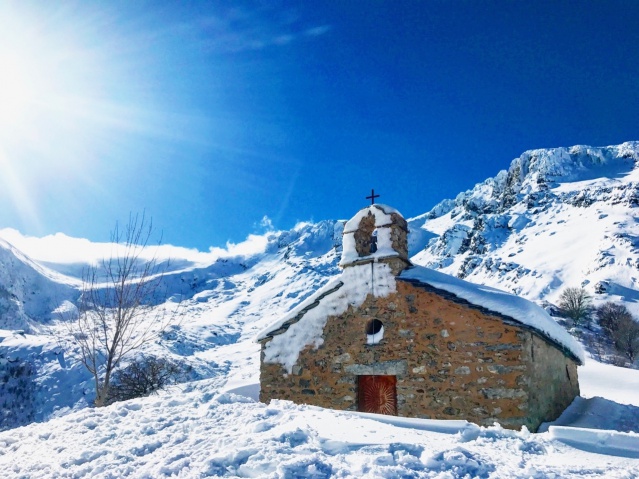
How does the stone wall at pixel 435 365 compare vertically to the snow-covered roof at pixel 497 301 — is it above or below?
below

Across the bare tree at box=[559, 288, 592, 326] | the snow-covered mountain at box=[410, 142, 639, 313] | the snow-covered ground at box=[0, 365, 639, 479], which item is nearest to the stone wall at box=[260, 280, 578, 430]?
the snow-covered ground at box=[0, 365, 639, 479]

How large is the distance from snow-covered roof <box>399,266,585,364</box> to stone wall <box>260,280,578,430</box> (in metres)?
0.21

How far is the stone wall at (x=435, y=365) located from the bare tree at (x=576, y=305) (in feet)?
171

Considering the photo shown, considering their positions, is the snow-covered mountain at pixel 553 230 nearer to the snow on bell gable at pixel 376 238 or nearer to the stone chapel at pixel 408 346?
the snow on bell gable at pixel 376 238

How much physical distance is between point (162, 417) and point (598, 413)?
444 inches

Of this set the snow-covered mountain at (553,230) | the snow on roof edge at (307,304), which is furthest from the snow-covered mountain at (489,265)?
the snow on roof edge at (307,304)

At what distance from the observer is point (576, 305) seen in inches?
2456

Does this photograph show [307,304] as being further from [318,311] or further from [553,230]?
[553,230]

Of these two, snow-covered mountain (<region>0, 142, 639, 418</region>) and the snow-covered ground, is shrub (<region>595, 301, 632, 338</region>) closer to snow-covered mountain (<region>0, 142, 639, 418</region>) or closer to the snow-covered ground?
snow-covered mountain (<region>0, 142, 639, 418</region>)

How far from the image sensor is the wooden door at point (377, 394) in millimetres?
10336

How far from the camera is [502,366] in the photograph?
9109mm

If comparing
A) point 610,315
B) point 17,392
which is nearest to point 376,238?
point 17,392

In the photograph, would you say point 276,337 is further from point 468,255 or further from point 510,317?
point 468,255

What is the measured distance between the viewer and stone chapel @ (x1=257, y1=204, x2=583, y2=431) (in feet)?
30.1
